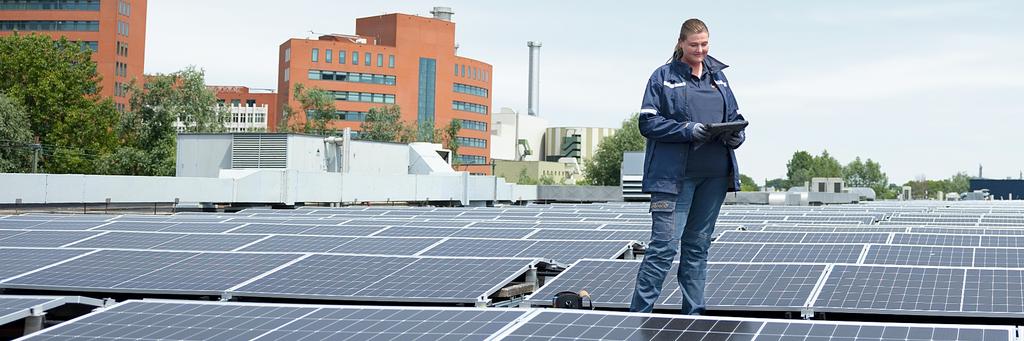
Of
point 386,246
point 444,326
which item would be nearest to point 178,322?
point 444,326

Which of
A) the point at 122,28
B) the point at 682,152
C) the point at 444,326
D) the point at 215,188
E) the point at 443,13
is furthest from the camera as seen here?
the point at 443,13

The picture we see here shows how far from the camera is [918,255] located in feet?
34.1

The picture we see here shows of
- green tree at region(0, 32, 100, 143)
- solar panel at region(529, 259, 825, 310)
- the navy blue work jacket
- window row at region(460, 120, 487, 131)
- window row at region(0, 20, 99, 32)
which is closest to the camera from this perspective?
the navy blue work jacket

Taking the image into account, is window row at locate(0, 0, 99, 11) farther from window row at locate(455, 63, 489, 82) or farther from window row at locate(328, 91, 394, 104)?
window row at locate(455, 63, 489, 82)

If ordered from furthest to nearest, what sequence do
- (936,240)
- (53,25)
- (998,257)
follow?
(53,25), (936,240), (998,257)

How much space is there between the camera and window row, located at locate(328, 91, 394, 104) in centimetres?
14012

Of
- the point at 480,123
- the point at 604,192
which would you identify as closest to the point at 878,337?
the point at 604,192

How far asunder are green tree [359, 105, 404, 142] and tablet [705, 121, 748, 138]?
3806 inches

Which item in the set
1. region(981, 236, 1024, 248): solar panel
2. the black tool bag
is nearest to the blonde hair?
the black tool bag

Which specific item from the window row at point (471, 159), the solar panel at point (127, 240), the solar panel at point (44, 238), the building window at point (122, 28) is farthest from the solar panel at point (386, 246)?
the window row at point (471, 159)

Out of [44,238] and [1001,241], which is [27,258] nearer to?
[44,238]

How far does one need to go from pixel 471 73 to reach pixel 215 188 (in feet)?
408

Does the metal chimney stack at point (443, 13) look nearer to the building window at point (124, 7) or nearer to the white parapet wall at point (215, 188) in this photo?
the building window at point (124, 7)

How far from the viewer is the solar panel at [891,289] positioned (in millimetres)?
7652
